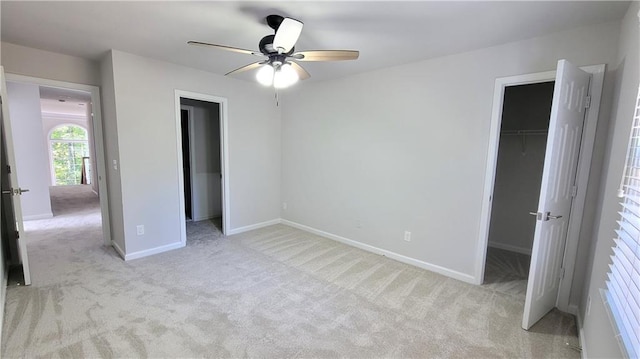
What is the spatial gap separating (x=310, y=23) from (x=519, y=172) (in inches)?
135

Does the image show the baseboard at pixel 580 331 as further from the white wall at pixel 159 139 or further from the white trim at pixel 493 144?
the white wall at pixel 159 139

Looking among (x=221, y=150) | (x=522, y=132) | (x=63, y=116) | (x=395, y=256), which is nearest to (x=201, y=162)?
(x=221, y=150)

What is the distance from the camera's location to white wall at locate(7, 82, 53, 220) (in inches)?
178

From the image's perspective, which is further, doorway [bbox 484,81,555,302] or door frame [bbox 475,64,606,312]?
doorway [bbox 484,81,555,302]

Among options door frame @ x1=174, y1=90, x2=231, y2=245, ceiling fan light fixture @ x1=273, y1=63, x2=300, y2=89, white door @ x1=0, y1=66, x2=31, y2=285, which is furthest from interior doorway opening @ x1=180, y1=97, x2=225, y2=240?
ceiling fan light fixture @ x1=273, y1=63, x2=300, y2=89

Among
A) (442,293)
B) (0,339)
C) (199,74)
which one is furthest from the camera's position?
(199,74)

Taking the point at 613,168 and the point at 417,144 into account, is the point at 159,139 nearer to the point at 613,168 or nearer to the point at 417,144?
the point at 417,144

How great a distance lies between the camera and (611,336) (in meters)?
1.33

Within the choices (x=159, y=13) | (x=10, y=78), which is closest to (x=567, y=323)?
(x=159, y=13)

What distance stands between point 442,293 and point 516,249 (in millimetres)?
1928

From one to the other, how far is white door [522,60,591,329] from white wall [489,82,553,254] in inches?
61.5

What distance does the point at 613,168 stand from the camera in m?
1.76

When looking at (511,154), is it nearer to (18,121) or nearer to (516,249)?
(516,249)

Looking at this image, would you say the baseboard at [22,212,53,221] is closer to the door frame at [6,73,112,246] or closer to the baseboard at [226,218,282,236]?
the door frame at [6,73,112,246]
